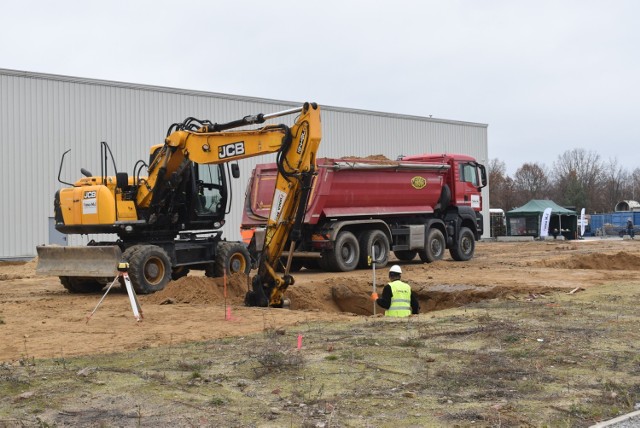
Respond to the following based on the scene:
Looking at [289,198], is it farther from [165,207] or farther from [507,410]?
[507,410]

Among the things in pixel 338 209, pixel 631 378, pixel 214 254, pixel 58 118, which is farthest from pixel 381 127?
pixel 631 378

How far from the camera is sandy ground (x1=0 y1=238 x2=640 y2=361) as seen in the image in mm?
10211

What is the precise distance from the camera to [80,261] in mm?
15922

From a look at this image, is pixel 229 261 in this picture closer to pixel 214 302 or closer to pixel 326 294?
pixel 326 294

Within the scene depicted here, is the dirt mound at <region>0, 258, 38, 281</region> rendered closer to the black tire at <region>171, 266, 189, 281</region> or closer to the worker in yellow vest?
the black tire at <region>171, 266, 189, 281</region>

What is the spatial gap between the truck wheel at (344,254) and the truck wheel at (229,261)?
3488 mm

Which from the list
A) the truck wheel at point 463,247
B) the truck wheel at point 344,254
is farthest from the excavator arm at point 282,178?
the truck wheel at point 463,247

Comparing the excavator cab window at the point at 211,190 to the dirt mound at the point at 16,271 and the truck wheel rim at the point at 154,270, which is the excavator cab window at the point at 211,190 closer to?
the truck wheel rim at the point at 154,270

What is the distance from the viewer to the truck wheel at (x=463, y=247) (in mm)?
25441

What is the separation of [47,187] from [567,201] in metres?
65.6

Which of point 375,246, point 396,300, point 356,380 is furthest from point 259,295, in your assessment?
point 375,246

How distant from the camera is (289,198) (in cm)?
1355

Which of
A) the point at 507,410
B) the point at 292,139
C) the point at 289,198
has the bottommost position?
the point at 507,410

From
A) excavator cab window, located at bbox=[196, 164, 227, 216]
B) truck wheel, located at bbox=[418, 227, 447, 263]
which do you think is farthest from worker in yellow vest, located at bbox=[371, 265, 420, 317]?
truck wheel, located at bbox=[418, 227, 447, 263]
